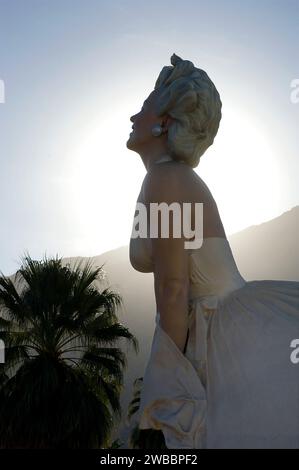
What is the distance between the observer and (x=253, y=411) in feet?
8.79

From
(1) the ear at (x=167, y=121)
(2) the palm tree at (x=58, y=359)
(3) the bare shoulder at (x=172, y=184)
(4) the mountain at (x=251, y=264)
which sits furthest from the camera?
(4) the mountain at (x=251, y=264)

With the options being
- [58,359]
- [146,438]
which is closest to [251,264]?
[146,438]

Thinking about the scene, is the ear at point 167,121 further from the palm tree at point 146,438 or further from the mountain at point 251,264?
the mountain at point 251,264

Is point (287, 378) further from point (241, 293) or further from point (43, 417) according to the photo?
point (43, 417)

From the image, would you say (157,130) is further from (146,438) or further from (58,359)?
(146,438)

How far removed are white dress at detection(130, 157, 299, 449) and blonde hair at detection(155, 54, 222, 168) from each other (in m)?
0.61

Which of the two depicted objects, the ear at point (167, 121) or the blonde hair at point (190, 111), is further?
the ear at point (167, 121)

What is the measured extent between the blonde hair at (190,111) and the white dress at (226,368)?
0.61m

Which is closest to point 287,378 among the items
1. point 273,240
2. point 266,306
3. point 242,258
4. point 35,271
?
point 266,306

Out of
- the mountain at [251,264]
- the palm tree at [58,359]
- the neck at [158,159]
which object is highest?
the mountain at [251,264]

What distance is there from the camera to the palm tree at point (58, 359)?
10148 millimetres

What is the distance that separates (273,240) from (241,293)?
58.3 meters

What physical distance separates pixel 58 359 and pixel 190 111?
29.1 feet

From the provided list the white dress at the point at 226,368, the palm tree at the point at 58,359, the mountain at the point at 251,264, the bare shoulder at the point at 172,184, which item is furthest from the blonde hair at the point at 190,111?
the mountain at the point at 251,264
